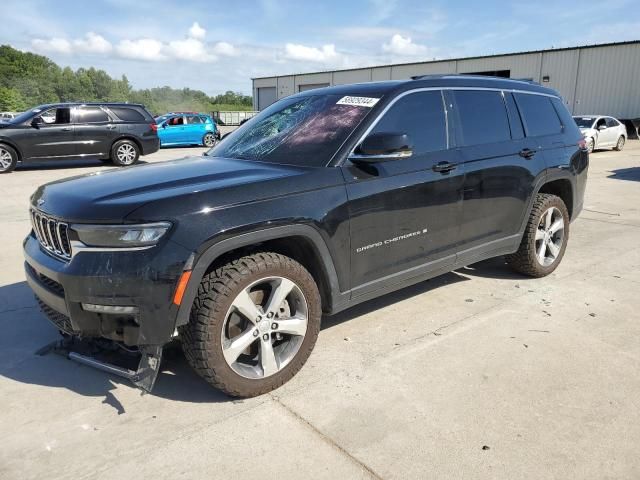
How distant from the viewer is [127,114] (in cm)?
1448

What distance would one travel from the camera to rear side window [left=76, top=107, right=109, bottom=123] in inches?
539

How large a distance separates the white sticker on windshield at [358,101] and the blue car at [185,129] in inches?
715

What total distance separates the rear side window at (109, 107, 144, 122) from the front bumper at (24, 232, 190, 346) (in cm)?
1282

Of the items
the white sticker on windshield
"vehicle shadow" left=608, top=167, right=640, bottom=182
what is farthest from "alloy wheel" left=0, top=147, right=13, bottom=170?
"vehicle shadow" left=608, top=167, right=640, bottom=182

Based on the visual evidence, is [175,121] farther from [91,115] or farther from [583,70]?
[583,70]

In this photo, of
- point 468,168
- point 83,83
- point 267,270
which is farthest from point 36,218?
point 83,83

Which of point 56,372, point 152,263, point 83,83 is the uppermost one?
point 83,83

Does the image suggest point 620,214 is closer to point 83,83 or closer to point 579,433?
point 579,433

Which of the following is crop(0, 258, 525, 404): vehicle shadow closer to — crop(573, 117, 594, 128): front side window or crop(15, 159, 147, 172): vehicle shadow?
crop(15, 159, 147, 172): vehicle shadow

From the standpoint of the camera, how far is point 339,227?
3145 mm

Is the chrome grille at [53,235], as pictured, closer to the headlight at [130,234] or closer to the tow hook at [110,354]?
the headlight at [130,234]

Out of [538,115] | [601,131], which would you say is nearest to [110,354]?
[538,115]

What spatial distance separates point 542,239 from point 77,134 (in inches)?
493

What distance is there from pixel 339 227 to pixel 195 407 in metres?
1.33
